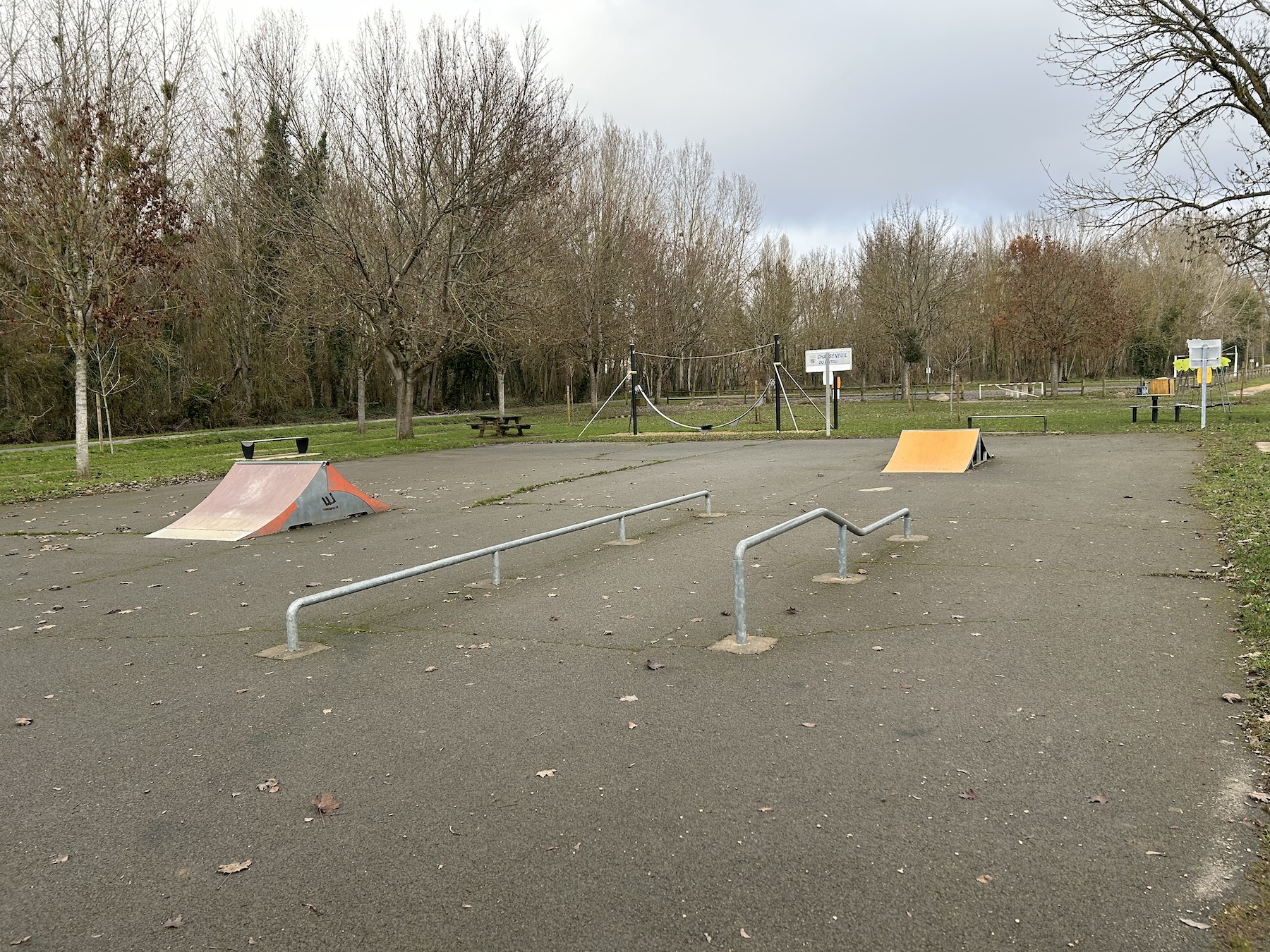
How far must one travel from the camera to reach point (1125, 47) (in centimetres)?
1933

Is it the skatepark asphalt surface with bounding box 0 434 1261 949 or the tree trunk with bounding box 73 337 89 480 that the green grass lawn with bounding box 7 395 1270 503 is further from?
the skatepark asphalt surface with bounding box 0 434 1261 949

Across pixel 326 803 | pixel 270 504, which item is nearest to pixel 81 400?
pixel 270 504

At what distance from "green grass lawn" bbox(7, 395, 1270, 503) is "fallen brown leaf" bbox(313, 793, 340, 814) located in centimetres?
1356

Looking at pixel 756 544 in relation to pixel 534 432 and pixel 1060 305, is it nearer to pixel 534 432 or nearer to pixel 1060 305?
pixel 534 432

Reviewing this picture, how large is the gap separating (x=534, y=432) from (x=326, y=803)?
2662 cm

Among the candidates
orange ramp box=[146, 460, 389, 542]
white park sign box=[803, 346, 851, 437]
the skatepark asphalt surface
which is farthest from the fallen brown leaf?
white park sign box=[803, 346, 851, 437]

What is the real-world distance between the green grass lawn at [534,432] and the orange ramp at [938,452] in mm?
7546

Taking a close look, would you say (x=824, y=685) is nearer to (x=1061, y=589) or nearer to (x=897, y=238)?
(x=1061, y=589)

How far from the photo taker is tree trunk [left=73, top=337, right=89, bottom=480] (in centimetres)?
1672

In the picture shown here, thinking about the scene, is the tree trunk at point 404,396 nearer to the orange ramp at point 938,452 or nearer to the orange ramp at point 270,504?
the orange ramp at point 270,504

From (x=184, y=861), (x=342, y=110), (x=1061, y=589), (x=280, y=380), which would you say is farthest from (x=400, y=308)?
(x=184, y=861)

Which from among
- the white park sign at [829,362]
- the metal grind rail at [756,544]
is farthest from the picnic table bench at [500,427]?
the metal grind rail at [756,544]

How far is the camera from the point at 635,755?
4.04 metres

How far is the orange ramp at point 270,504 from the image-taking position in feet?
35.2
